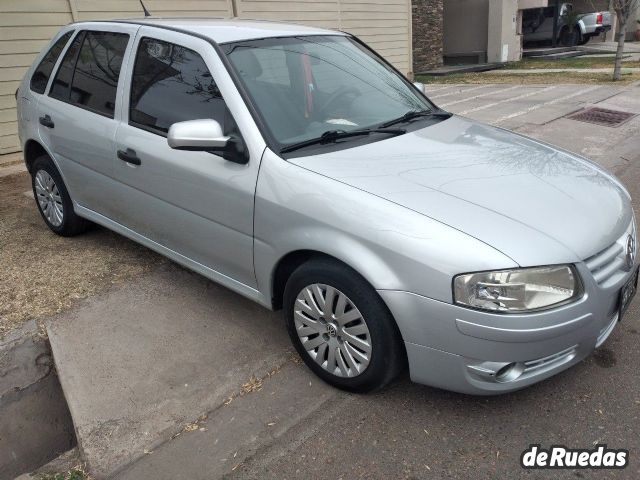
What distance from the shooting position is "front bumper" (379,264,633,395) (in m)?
2.37

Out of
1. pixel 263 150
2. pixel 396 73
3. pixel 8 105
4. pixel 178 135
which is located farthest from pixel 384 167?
pixel 8 105

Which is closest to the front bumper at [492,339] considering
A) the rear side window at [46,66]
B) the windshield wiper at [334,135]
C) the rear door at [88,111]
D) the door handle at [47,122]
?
→ the windshield wiper at [334,135]

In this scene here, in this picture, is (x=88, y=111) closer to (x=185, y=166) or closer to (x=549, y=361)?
(x=185, y=166)

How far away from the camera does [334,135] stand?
3211 millimetres

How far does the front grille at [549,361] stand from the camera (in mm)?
2506

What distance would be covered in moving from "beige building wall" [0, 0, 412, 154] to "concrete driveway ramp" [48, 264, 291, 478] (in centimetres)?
495

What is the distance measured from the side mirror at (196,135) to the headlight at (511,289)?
1399 millimetres

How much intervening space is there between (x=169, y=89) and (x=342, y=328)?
1.83m

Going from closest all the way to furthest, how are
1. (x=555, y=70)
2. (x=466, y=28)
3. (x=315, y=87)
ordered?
(x=315, y=87) < (x=555, y=70) < (x=466, y=28)

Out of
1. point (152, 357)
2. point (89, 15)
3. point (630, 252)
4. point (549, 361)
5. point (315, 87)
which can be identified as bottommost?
point (152, 357)

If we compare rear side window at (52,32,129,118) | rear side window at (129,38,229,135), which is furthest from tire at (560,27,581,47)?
rear side window at (129,38,229,135)

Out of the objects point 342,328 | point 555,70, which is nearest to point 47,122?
point 342,328

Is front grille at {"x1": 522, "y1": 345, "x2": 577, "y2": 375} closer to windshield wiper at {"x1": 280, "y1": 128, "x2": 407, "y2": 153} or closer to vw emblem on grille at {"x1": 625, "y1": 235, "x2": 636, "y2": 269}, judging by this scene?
vw emblem on grille at {"x1": 625, "y1": 235, "x2": 636, "y2": 269}

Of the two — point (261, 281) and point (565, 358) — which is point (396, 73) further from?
point (565, 358)
